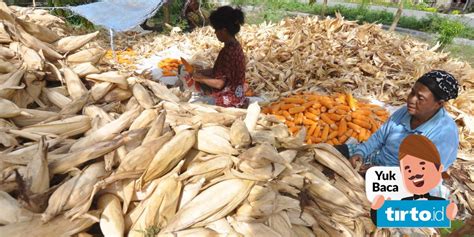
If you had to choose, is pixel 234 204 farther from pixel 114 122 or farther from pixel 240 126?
pixel 114 122

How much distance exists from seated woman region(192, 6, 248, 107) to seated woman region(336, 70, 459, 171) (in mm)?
1438

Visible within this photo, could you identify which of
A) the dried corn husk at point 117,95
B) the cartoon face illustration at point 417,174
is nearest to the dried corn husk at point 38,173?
the dried corn husk at point 117,95

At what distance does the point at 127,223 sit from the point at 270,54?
595 centimetres

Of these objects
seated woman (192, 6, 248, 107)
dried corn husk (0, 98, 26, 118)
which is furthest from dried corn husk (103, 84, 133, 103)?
seated woman (192, 6, 248, 107)

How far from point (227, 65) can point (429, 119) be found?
1.91 meters

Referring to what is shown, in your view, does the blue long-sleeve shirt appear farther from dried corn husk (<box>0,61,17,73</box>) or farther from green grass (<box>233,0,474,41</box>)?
green grass (<box>233,0,474,41</box>)

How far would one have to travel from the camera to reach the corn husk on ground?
1.08 m

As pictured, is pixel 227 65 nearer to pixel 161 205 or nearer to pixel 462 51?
pixel 161 205

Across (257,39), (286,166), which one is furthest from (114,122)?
(257,39)

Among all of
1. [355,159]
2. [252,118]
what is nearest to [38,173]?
[252,118]

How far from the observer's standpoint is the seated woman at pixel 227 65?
328 cm

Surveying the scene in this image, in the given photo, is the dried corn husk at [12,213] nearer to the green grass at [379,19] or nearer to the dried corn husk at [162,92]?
the dried corn husk at [162,92]

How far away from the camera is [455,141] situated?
7.45ft

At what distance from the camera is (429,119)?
7.65ft
